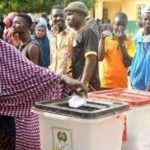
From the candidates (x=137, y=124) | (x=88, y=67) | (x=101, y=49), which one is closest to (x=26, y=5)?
(x=101, y=49)

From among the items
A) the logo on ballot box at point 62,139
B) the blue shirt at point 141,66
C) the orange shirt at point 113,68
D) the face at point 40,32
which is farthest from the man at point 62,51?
the face at point 40,32

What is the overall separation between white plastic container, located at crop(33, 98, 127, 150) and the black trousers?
53 centimetres

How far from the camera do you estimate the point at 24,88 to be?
3.37m

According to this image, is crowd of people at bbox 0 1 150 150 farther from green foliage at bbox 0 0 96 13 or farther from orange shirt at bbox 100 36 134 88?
green foliage at bbox 0 0 96 13

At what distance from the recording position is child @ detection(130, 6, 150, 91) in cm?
508

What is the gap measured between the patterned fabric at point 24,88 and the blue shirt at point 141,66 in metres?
1.89

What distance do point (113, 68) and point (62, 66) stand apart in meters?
0.64

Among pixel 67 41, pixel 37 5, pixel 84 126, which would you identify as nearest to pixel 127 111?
pixel 84 126

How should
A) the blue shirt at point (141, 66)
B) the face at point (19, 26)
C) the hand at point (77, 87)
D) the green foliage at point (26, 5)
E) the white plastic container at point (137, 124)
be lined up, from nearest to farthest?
1. the hand at point (77, 87)
2. the white plastic container at point (137, 124)
3. the blue shirt at point (141, 66)
4. the face at point (19, 26)
5. the green foliage at point (26, 5)

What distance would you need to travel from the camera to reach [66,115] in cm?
281

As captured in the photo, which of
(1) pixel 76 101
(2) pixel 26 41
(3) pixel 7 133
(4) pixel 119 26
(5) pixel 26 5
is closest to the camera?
(1) pixel 76 101

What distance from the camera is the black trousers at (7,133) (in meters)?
3.49

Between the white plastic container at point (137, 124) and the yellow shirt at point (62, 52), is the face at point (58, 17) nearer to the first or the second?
the yellow shirt at point (62, 52)

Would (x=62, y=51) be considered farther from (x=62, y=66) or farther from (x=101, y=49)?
(x=101, y=49)
